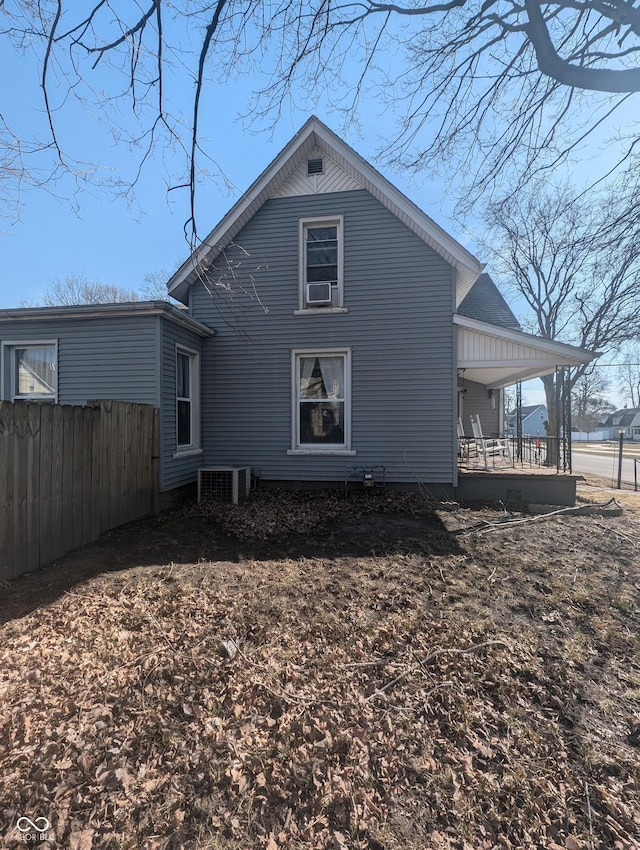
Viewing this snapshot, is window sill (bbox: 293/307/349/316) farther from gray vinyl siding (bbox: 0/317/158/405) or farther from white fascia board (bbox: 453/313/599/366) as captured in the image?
gray vinyl siding (bbox: 0/317/158/405)

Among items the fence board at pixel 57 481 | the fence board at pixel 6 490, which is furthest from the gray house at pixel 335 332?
the fence board at pixel 6 490

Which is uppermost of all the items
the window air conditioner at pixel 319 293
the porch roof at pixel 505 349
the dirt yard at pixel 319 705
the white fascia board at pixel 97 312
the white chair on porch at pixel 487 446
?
the window air conditioner at pixel 319 293

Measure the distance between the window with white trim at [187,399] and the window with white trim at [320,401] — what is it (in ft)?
6.81

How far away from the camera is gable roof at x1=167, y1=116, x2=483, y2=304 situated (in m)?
7.50

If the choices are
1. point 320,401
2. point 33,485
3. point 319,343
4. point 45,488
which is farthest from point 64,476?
point 319,343

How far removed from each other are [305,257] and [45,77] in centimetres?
543

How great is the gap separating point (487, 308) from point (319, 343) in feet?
24.8

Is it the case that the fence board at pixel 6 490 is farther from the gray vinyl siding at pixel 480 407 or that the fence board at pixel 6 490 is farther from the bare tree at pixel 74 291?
the bare tree at pixel 74 291

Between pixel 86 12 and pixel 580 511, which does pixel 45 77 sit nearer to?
pixel 86 12

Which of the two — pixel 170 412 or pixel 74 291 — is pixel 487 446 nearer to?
pixel 170 412

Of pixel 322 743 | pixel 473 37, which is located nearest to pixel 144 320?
pixel 473 37

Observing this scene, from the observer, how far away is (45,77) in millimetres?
3250

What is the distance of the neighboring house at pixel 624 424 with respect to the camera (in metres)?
58.9

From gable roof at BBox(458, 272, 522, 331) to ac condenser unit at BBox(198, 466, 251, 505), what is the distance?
28.7 feet
